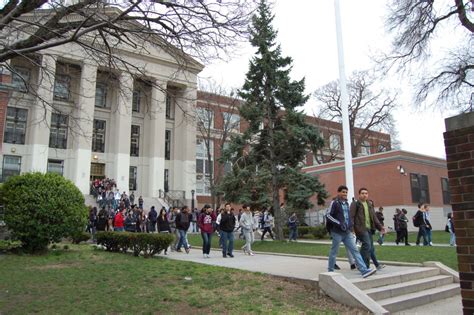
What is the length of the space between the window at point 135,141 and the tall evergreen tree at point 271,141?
26224 millimetres

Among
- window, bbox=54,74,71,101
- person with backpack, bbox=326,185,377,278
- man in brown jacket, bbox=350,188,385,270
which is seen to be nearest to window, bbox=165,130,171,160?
window, bbox=54,74,71,101

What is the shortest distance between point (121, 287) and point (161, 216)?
26.8 ft

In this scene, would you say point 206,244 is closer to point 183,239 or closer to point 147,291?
point 183,239

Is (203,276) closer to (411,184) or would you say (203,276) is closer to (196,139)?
(411,184)

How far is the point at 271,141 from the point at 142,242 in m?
10.1

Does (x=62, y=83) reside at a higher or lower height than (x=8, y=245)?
higher

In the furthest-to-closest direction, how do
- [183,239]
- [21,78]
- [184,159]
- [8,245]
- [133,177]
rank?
[184,159]
[133,177]
[183,239]
[8,245]
[21,78]

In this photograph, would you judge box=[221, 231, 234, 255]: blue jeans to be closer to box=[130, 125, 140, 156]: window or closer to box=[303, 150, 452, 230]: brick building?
box=[303, 150, 452, 230]: brick building

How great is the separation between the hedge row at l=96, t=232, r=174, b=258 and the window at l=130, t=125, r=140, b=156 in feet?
106

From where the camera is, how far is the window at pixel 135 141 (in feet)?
151

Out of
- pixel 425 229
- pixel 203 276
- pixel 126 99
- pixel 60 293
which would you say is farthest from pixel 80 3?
pixel 425 229

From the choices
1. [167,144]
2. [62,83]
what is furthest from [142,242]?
[167,144]

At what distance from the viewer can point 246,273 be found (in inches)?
382

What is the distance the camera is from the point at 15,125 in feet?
129
